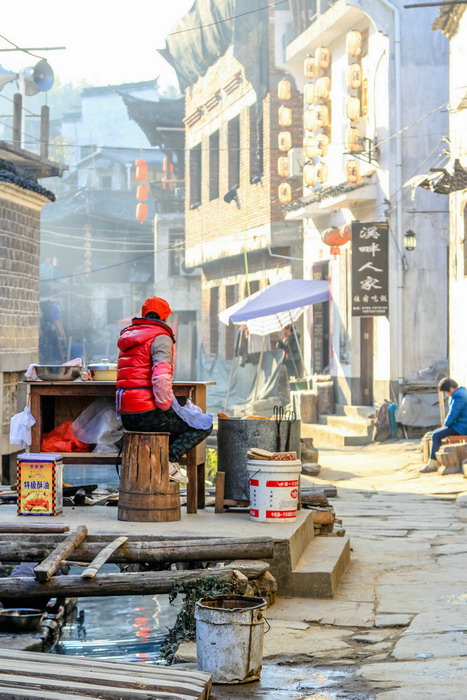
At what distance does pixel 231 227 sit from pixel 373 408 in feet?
39.1

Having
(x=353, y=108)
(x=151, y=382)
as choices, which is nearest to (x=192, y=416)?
(x=151, y=382)

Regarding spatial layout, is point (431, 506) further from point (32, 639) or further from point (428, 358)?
point (428, 358)

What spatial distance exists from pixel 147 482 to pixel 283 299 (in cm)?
1545

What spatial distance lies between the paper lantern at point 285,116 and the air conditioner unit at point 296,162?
29.2 inches

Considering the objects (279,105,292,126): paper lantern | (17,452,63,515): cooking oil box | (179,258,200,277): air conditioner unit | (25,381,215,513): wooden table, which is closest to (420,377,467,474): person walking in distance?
(25,381,215,513): wooden table

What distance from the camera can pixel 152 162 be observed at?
5147 cm

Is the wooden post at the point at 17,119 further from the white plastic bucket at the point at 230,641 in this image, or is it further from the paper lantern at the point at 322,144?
the white plastic bucket at the point at 230,641

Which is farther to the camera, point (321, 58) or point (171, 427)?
point (321, 58)

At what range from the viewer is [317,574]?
7516 mm

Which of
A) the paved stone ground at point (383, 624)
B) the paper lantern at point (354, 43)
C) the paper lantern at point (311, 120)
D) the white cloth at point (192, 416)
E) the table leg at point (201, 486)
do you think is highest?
→ the paper lantern at point (354, 43)

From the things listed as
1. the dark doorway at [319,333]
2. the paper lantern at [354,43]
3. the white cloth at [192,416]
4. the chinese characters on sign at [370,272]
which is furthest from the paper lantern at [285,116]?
the white cloth at [192,416]

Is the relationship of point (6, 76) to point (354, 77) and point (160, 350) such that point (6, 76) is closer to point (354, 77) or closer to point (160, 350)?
point (354, 77)

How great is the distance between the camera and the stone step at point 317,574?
7520 mm

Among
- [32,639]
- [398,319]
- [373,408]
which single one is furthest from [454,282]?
[32,639]
